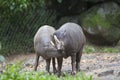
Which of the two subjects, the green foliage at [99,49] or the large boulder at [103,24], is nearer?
the green foliage at [99,49]

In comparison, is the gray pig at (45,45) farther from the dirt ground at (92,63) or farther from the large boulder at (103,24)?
the large boulder at (103,24)

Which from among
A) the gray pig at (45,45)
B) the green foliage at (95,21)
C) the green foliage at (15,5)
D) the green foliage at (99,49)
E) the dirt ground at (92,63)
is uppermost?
the green foliage at (15,5)

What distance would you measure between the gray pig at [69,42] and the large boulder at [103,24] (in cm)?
475

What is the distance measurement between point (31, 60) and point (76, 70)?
3262 millimetres

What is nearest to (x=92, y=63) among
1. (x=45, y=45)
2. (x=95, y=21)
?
(x=45, y=45)

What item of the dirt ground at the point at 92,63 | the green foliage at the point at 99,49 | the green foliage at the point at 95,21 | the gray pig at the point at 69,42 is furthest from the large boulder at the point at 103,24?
the gray pig at the point at 69,42

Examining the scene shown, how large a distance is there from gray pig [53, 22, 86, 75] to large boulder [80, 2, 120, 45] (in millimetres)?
4747

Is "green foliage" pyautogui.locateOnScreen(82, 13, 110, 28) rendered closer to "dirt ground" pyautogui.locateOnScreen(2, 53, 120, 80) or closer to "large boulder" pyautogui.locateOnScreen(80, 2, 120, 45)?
"large boulder" pyautogui.locateOnScreen(80, 2, 120, 45)

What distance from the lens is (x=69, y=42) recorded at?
8.85m

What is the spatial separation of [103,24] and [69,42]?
562 centimetres

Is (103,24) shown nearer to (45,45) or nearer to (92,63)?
(92,63)

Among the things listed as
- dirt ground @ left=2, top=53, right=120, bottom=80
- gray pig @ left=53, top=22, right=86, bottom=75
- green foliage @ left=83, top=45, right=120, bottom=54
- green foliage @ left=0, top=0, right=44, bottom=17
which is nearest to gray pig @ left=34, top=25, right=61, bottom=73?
gray pig @ left=53, top=22, right=86, bottom=75

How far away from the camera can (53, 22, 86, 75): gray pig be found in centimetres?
845

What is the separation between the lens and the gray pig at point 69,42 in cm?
845
